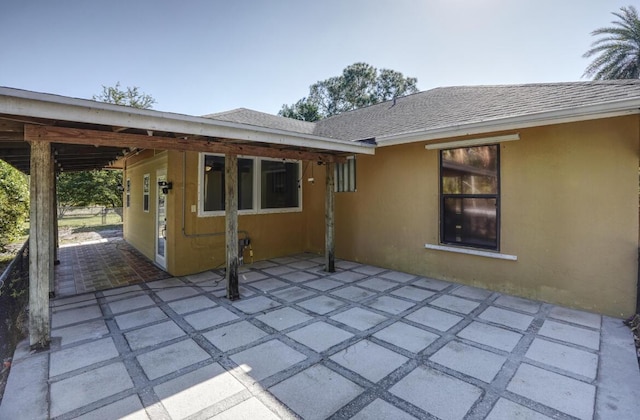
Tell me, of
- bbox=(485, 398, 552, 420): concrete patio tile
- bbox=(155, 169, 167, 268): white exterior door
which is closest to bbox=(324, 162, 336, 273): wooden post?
bbox=(155, 169, 167, 268): white exterior door

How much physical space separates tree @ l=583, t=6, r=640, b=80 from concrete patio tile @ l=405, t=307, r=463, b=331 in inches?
771

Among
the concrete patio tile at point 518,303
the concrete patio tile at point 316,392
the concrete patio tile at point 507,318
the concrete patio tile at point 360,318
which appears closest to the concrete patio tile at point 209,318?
the concrete patio tile at point 360,318

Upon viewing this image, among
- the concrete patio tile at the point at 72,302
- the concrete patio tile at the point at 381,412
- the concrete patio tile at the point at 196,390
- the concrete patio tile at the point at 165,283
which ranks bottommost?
the concrete patio tile at the point at 381,412

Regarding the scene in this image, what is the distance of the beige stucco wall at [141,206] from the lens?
7379 mm

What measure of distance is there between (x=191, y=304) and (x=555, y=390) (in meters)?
4.49

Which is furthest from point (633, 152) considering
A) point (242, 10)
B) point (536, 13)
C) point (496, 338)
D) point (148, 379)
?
point (242, 10)

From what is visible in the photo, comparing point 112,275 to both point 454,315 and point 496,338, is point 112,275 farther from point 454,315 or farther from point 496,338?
point 496,338

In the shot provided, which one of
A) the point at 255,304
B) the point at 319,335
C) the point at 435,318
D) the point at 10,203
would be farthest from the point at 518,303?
the point at 10,203

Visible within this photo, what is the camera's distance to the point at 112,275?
627cm

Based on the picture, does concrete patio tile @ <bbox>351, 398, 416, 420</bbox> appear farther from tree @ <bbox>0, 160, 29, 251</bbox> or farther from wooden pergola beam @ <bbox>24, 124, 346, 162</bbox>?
tree @ <bbox>0, 160, 29, 251</bbox>

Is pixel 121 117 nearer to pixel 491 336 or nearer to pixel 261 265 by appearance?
pixel 261 265

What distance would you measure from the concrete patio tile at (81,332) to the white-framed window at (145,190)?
4717 mm

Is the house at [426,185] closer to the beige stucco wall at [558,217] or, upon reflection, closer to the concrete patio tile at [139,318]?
the beige stucco wall at [558,217]

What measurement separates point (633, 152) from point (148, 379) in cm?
619
